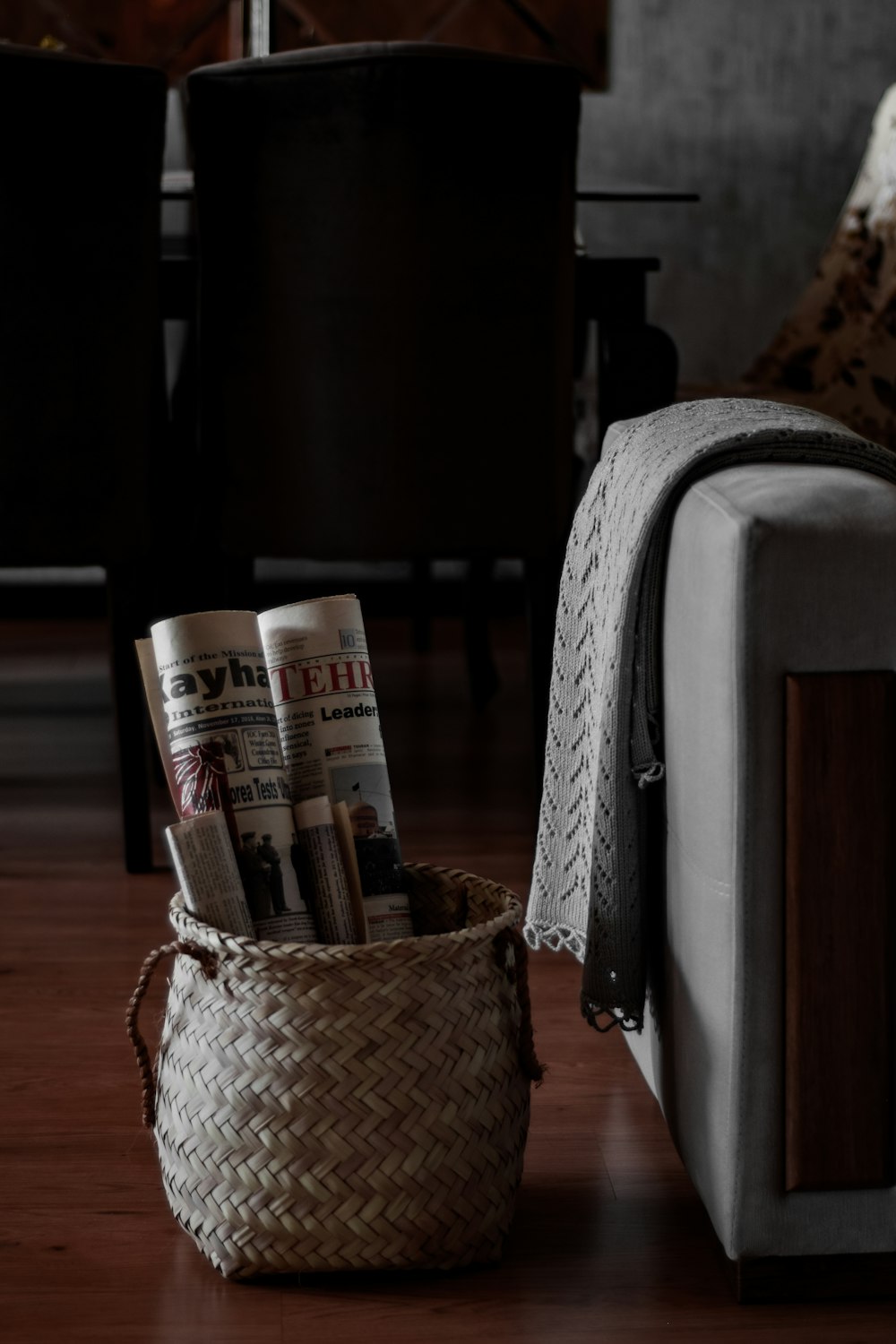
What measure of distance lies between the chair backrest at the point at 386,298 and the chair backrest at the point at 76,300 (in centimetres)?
8

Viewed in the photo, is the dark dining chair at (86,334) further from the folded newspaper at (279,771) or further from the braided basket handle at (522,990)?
the braided basket handle at (522,990)

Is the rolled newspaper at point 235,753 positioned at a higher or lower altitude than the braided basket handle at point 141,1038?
higher

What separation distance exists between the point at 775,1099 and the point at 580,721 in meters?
0.42

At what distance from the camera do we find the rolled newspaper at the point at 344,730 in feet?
3.91

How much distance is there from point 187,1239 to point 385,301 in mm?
1192

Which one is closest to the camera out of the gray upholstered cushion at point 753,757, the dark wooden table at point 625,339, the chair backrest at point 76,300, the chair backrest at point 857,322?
the gray upholstered cushion at point 753,757

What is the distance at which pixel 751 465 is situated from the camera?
42.9 inches

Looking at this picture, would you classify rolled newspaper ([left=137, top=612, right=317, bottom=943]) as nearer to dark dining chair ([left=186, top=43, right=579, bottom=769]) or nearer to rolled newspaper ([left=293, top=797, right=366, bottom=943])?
rolled newspaper ([left=293, top=797, right=366, bottom=943])

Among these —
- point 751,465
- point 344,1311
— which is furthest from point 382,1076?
point 751,465

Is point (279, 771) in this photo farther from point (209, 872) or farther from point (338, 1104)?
Result: point (338, 1104)

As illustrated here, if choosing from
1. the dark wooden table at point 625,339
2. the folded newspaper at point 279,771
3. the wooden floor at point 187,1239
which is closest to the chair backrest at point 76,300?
the wooden floor at point 187,1239

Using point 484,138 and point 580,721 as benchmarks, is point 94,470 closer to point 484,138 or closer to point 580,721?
point 484,138

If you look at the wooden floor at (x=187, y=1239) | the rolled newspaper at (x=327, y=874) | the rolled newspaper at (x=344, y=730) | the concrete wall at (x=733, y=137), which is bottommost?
the wooden floor at (x=187, y=1239)

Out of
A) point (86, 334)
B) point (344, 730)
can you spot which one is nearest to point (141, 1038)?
point (344, 730)
